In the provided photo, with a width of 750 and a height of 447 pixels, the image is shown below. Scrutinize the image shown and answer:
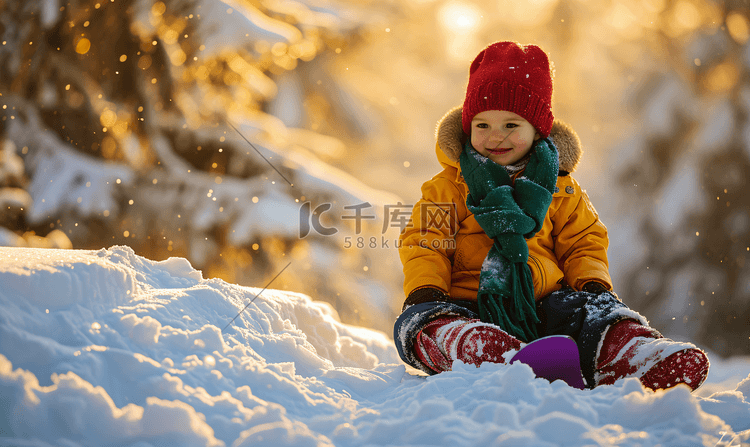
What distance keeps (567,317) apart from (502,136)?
64 centimetres

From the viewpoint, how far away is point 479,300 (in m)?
1.36

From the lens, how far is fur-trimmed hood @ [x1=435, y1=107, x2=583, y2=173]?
1.62 meters

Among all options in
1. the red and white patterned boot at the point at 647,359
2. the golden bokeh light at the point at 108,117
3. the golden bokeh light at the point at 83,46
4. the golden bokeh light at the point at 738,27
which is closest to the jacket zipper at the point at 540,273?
the red and white patterned boot at the point at 647,359

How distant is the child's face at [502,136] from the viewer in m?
1.54

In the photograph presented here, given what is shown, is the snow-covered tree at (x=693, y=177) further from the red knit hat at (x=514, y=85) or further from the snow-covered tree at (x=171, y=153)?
the red knit hat at (x=514, y=85)

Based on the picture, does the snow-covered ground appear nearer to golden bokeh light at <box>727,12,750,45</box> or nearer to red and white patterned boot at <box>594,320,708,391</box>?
red and white patterned boot at <box>594,320,708,391</box>

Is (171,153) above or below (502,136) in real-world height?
above

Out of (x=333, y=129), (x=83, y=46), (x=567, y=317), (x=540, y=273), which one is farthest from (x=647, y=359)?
(x=83, y=46)

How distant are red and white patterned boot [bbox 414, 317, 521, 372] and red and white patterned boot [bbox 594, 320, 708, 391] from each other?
28cm

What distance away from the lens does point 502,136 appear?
1.54 m

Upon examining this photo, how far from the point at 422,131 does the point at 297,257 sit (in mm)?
2295

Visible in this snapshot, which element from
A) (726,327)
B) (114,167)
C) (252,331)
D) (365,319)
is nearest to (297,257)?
(365,319)

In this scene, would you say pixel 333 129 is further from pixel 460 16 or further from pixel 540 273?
pixel 540 273

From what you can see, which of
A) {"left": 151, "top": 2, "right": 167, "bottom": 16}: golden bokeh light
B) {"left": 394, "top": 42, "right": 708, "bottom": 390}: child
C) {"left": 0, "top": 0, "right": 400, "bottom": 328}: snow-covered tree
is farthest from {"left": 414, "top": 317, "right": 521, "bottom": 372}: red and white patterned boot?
{"left": 151, "top": 2, "right": 167, "bottom": 16}: golden bokeh light
